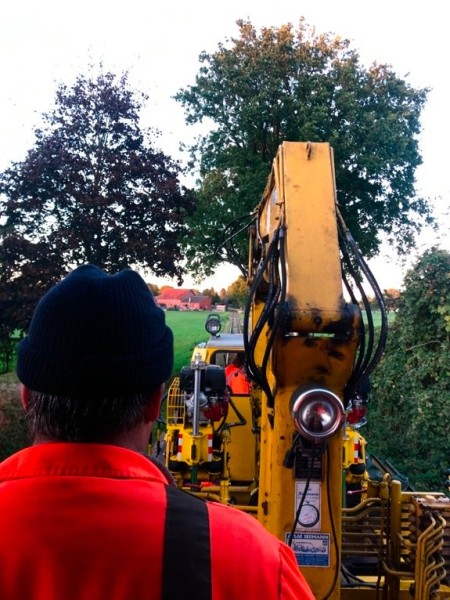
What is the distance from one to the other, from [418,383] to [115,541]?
9779mm

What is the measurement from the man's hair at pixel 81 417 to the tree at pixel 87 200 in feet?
37.7

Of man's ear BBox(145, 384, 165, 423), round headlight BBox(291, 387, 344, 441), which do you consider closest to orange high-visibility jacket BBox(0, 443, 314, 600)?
man's ear BBox(145, 384, 165, 423)

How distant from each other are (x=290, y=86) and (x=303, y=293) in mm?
16294

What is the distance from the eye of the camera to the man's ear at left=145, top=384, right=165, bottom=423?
1275 mm

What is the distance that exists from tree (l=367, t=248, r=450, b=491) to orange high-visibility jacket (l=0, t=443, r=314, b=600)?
27.8 ft

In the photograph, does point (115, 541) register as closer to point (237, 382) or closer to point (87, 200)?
Result: point (237, 382)

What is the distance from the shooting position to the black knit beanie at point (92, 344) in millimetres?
1152

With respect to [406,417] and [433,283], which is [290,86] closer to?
[433,283]

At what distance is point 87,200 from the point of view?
504 inches

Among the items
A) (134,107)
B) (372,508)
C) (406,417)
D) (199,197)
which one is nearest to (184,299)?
(199,197)

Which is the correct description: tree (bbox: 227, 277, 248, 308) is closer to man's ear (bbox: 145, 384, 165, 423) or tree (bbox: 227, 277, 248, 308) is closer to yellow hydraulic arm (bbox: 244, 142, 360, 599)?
yellow hydraulic arm (bbox: 244, 142, 360, 599)

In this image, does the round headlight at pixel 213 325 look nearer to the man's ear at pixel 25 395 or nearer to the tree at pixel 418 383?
the tree at pixel 418 383

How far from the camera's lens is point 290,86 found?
17.5m

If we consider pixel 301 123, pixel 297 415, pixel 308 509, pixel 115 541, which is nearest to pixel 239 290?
pixel 301 123
